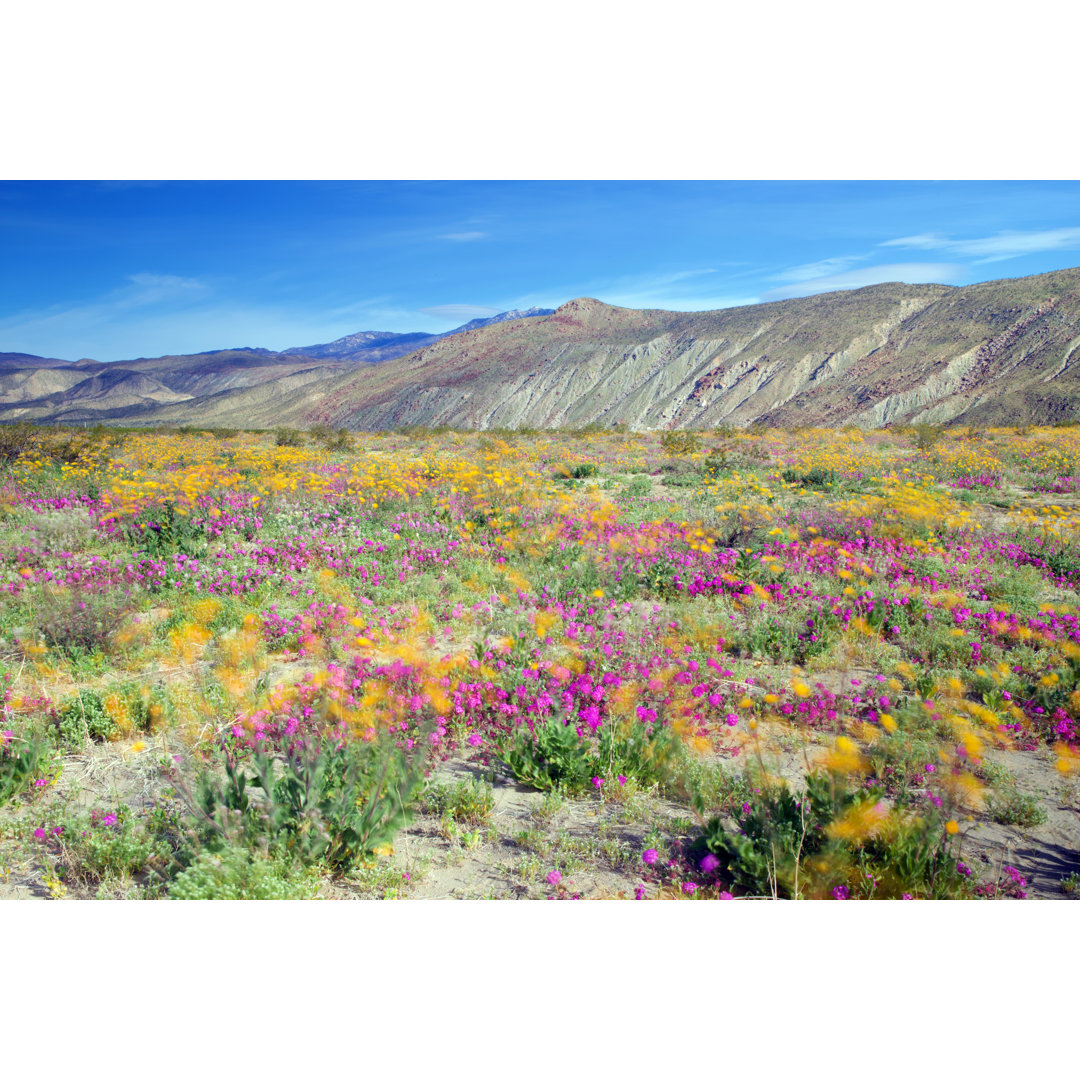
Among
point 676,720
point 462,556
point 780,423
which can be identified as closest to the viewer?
point 676,720

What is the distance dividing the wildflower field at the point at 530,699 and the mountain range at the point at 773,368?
55.7 metres

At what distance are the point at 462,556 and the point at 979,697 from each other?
4.64 metres

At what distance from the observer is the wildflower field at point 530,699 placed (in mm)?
2281

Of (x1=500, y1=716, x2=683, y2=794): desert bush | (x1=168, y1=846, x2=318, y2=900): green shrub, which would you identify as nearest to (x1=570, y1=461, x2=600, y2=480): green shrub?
(x1=500, y1=716, x2=683, y2=794): desert bush

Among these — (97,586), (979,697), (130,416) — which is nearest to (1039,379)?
(979,697)

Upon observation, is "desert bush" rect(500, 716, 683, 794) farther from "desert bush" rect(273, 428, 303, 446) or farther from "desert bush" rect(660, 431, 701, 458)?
"desert bush" rect(273, 428, 303, 446)

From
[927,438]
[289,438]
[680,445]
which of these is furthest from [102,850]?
[927,438]

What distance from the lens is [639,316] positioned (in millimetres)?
113625

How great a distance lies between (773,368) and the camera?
72.8 meters

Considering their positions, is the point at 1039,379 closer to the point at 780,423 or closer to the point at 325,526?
the point at 780,423

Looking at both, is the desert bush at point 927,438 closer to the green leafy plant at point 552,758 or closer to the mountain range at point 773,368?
the green leafy plant at point 552,758

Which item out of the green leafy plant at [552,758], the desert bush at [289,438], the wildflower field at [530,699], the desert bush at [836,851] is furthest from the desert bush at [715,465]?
the desert bush at [289,438]

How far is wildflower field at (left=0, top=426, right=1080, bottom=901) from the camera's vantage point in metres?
2.28

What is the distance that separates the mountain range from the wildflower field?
55703mm
